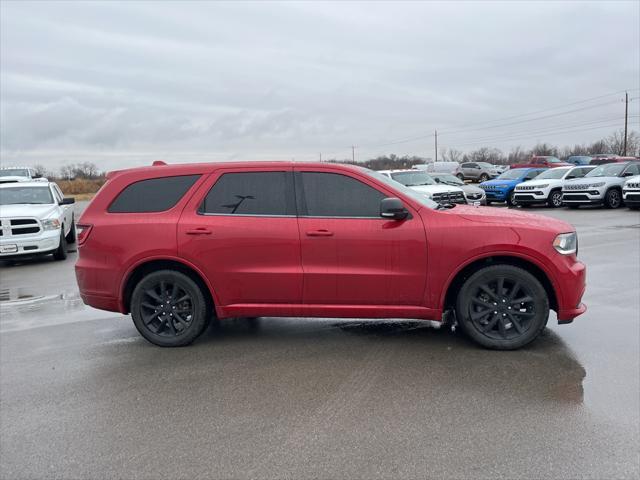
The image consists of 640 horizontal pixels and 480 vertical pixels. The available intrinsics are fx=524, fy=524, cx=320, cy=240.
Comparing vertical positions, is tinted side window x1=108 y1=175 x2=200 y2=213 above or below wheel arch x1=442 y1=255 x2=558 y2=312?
above

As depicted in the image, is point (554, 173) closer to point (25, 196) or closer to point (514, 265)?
point (514, 265)

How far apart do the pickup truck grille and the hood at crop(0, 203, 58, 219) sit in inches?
4.1

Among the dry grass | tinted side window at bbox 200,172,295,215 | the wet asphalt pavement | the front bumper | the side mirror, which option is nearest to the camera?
the wet asphalt pavement

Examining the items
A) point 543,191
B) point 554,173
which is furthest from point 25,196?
point 554,173

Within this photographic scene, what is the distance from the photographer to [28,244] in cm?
1080

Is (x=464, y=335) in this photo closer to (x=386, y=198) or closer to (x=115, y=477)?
(x=386, y=198)

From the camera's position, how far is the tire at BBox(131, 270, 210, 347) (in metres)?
5.09

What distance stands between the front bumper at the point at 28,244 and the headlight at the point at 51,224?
0.10m

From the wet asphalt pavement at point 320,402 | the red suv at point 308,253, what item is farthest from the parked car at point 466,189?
the red suv at point 308,253

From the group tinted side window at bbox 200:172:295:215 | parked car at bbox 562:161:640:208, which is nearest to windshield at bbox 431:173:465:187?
parked car at bbox 562:161:640:208

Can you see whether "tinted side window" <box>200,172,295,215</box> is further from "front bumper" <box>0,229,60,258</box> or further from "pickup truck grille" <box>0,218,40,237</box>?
"pickup truck grille" <box>0,218,40,237</box>

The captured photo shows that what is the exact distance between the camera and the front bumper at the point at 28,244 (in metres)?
10.7

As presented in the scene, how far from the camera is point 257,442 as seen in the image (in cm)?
334

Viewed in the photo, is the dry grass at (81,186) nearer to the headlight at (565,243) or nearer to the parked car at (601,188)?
the parked car at (601,188)
